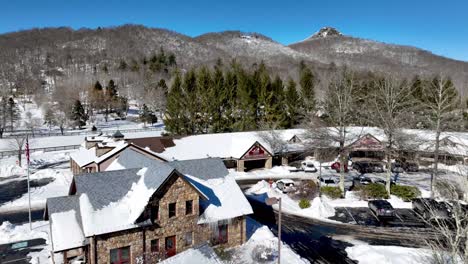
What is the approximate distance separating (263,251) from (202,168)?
7.87 meters

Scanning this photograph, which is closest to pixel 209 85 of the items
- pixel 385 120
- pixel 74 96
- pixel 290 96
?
pixel 290 96

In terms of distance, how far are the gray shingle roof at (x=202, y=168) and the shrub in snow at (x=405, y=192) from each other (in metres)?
20.6

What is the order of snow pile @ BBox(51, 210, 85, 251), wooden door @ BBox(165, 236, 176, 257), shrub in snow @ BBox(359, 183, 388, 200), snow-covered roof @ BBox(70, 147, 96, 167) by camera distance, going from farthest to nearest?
snow-covered roof @ BBox(70, 147, 96, 167) < shrub in snow @ BBox(359, 183, 388, 200) < wooden door @ BBox(165, 236, 176, 257) < snow pile @ BBox(51, 210, 85, 251)

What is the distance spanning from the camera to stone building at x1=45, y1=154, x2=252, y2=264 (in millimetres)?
21188

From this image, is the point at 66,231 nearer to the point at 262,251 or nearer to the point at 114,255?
the point at 114,255

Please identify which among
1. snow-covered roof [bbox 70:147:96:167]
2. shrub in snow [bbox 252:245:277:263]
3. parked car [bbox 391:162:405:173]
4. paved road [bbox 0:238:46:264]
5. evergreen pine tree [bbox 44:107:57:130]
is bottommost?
paved road [bbox 0:238:46:264]

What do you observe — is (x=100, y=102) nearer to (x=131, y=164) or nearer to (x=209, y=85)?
(x=209, y=85)

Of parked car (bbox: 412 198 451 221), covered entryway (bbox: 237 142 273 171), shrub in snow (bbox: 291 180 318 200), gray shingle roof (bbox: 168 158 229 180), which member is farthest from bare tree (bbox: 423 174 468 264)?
covered entryway (bbox: 237 142 273 171)

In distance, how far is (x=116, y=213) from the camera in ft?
71.4

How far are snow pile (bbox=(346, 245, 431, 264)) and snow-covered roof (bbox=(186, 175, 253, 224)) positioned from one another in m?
8.41

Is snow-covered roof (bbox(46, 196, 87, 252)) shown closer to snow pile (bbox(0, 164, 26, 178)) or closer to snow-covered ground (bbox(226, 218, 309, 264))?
snow-covered ground (bbox(226, 218, 309, 264))

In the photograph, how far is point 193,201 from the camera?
24.0 meters

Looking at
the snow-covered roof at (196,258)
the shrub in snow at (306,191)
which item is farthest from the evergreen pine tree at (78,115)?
the snow-covered roof at (196,258)

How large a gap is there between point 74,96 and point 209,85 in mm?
56185
